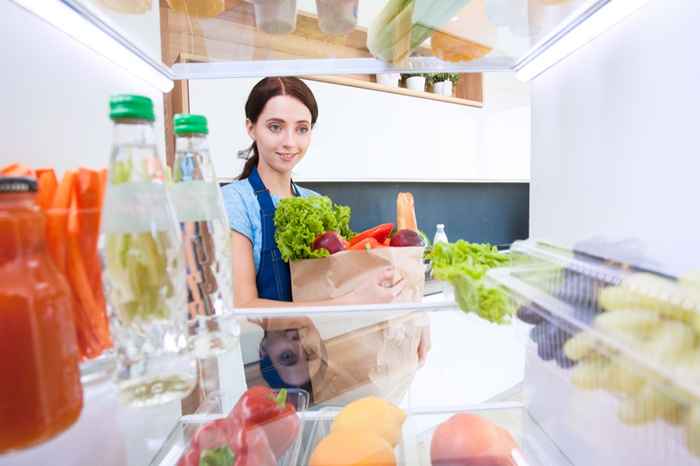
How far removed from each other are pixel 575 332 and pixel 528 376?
33 cm

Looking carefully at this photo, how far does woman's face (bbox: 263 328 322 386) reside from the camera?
0.64m

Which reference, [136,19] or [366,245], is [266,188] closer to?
[366,245]

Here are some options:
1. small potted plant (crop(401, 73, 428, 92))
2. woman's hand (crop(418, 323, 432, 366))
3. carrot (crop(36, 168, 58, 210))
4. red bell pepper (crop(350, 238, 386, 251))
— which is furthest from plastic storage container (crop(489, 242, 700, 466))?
small potted plant (crop(401, 73, 428, 92))

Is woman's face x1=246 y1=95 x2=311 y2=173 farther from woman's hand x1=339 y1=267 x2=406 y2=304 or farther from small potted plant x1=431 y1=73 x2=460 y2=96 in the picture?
small potted plant x1=431 y1=73 x2=460 y2=96

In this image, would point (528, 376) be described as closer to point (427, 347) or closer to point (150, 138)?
point (427, 347)

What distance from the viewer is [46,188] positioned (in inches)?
15.4

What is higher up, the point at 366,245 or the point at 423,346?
the point at 366,245

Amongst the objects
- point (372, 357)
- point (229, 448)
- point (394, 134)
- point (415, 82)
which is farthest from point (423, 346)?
point (415, 82)

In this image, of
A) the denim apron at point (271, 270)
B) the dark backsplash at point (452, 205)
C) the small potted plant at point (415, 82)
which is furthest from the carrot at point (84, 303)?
the small potted plant at point (415, 82)

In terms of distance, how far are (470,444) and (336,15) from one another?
64 cm

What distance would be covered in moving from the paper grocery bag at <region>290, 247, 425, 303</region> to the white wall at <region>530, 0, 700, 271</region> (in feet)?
0.82

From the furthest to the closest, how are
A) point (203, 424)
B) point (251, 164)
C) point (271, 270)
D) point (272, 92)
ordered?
1. point (251, 164)
2. point (272, 92)
3. point (271, 270)
4. point (203, 424)

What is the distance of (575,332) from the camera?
1.44 ft

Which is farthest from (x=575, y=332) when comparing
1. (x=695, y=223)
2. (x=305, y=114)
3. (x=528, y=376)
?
(x=305, y=114)
